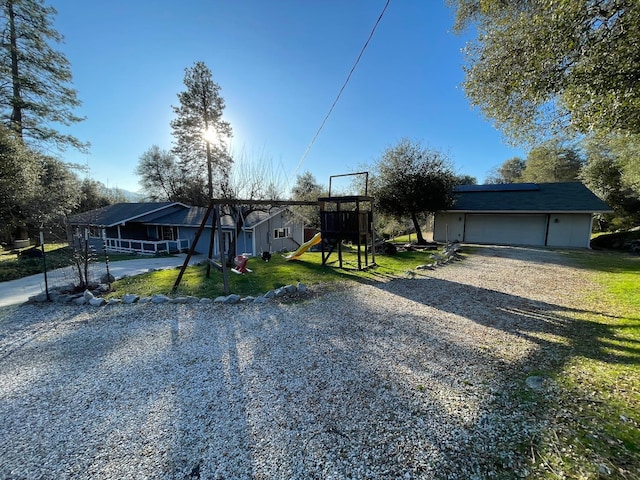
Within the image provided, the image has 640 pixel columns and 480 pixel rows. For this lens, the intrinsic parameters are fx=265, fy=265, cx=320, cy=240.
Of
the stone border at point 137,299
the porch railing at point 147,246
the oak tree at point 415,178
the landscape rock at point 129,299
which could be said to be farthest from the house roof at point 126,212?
the oak tree at point 415,178

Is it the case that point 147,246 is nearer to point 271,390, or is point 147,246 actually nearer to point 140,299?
point 140,299

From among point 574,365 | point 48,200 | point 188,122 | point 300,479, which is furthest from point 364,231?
point 188,122

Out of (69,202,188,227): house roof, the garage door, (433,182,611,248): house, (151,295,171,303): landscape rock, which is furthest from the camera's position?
(69,202,188,227): house roof

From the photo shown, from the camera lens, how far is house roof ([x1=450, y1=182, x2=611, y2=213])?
559 inches

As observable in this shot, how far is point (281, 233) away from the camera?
61.6ft

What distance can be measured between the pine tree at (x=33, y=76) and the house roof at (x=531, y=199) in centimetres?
2446

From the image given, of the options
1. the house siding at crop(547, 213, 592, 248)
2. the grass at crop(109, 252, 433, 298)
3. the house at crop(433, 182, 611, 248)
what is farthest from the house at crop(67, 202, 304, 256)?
the house siding at crop(547, 213, 592, 248)

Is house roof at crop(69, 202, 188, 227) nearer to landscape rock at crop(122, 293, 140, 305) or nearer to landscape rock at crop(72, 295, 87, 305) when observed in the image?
landscape rock at crop(72, 295, 87, 305)

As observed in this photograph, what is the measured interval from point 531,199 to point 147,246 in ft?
78.6

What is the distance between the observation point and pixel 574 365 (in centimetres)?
296

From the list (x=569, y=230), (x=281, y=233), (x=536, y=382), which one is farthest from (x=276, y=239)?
(x=569, y=230)

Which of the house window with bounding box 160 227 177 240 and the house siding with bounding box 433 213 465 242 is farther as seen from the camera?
the house window with bounding box 160 227 177 240

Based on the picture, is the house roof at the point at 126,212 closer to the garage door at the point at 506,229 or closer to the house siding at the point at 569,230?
the garage door at the point at 506,229

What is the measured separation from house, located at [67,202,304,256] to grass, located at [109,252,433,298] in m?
6.71
